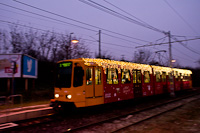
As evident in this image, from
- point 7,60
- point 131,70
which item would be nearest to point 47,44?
point 7,60

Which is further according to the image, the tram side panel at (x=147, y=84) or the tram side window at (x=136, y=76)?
the tram side panel at (x=147, y=84)

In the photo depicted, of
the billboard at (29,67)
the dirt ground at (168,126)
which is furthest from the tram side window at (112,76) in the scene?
the billboard at (29,67)

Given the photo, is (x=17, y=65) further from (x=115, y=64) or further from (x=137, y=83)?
(x=137, y=83)

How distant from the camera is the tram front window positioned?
9.38m

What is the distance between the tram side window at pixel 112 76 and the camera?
10.8 m

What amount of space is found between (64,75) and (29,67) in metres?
6.67

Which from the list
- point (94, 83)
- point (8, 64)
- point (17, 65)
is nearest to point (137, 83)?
point (94, 83)

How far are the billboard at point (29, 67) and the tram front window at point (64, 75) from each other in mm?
5563

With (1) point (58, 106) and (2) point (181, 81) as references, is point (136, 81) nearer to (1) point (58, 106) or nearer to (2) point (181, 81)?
(1) point (58, 106)

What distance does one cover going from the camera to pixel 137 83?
13.6 m

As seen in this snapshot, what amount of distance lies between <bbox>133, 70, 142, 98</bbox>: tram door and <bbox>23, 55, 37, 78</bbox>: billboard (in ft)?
28.8

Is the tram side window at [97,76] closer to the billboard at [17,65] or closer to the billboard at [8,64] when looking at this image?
the billboard at [17,65]

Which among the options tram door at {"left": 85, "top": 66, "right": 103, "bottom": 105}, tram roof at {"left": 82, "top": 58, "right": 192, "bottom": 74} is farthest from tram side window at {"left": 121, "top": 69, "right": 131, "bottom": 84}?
tram door at {"left": 85, "top": 66, "right": 103, "bottom": 105}

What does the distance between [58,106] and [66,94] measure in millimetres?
990
